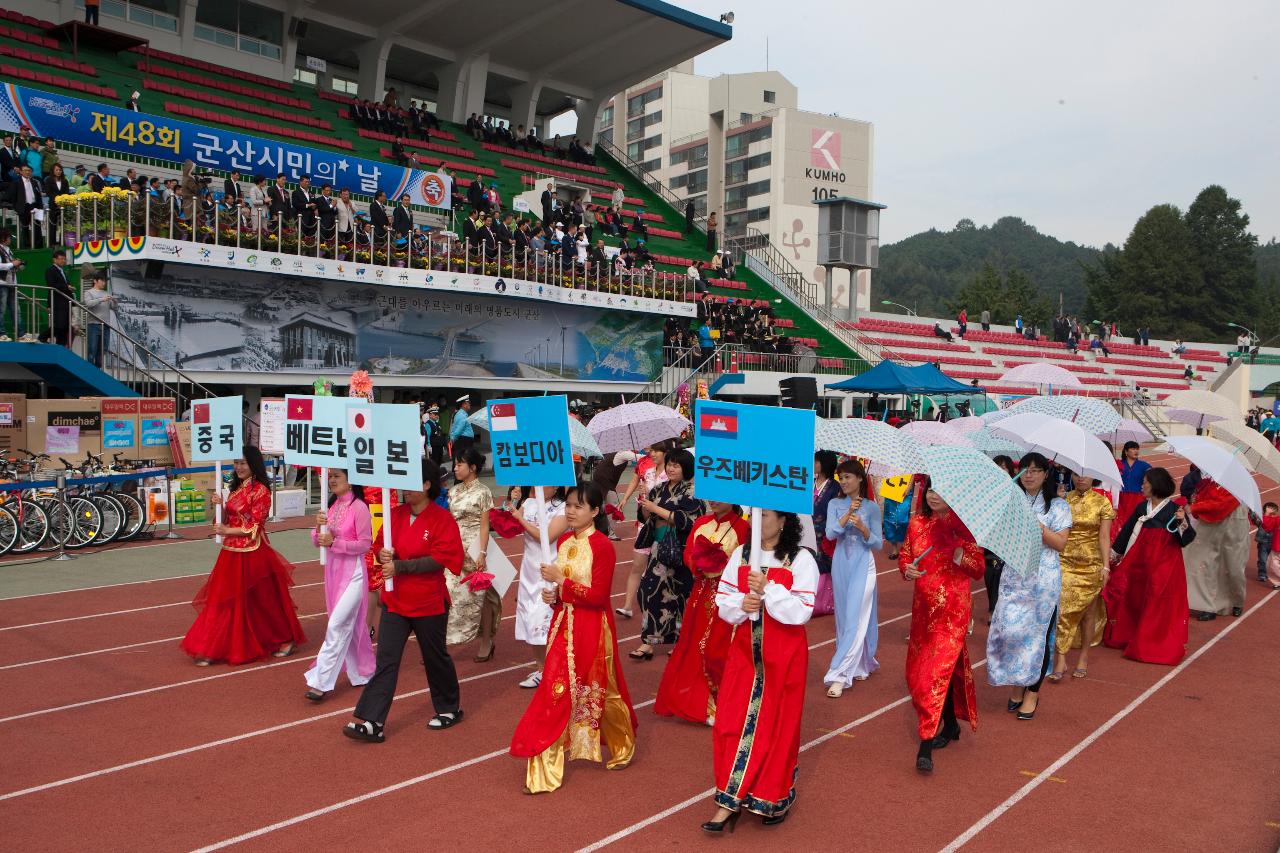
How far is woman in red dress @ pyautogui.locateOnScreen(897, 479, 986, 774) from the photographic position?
6047 mm

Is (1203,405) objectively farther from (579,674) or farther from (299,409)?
(299,409)

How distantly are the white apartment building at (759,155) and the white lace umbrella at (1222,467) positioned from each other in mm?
51989

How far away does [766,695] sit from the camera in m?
5.05

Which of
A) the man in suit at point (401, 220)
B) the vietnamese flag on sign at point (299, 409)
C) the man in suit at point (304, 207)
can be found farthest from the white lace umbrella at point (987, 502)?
the man in suit at point (401, 220)

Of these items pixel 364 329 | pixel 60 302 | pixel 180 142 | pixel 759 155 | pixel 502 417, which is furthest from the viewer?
pixel 759 155

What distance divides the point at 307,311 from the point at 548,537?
53.5ft

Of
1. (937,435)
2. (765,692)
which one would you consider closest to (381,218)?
(937,435)

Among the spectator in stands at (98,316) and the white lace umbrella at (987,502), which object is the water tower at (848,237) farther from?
the white lace umbrella at (987,502)

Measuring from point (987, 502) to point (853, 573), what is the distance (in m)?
2.30

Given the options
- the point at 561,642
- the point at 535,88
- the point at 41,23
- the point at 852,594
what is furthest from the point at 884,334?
the point at 561,642

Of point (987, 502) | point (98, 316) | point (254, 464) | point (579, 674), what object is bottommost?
point (579, 674)

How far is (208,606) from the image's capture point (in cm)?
834

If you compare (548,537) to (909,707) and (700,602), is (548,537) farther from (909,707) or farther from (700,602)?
(909,707)

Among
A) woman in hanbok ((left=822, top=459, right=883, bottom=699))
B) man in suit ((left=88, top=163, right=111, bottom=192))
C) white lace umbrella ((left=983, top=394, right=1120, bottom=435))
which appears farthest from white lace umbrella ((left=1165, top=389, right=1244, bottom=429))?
man in suit ((left=88, top=163, right=111, bottom=192))
